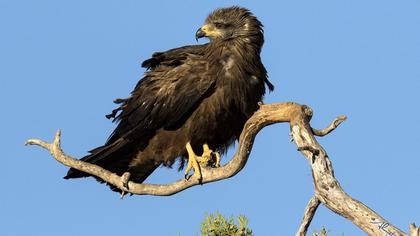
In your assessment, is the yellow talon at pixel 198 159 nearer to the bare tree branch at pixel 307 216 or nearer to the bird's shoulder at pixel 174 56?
the bird's shoulder at pixel 174 56

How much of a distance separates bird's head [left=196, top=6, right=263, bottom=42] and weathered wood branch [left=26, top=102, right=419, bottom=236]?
1.68 metres

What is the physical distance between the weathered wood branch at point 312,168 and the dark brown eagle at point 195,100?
1.55 ft

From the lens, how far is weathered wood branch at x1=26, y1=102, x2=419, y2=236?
9156mm

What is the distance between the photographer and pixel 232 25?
1154 centimetres

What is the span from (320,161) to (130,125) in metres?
3.32

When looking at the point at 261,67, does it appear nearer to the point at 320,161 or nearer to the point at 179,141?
the point at 179,141

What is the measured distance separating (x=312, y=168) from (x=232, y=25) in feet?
9.04

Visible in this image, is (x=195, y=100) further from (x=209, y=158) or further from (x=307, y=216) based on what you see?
(x=307, y=216)

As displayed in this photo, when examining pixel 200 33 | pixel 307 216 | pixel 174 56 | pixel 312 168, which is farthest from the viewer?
pixel 174 56

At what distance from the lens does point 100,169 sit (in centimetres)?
1145

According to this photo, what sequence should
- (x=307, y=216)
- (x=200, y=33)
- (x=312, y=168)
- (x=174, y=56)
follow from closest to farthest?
1. (x=312, y=168)
2. (x=307, y=216)
3. (x=200, y=33)
4. (x=174, y=56)

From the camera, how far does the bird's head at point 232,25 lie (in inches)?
452

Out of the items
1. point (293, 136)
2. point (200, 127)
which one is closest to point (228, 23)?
point (200, 127)

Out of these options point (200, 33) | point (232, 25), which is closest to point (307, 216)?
point (232, 25)
